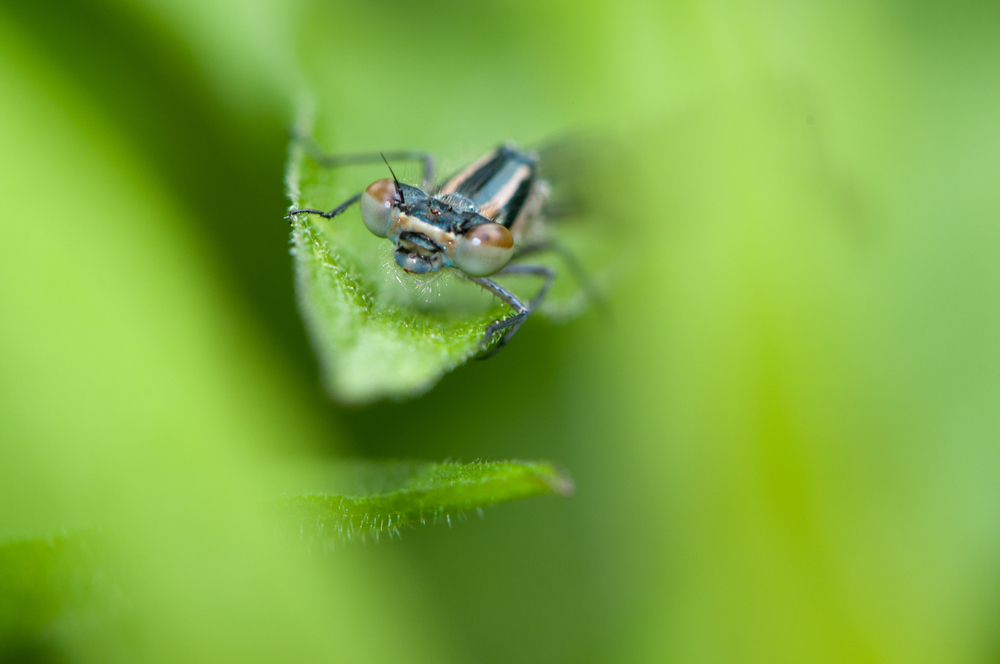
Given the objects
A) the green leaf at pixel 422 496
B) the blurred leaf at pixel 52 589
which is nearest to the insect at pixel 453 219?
the green leaf at pixel 422 496

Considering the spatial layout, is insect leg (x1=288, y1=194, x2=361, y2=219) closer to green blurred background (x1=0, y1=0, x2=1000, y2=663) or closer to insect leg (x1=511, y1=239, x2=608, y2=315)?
green blurred background (x1=0, y1=0, x2=1000, y2=663)

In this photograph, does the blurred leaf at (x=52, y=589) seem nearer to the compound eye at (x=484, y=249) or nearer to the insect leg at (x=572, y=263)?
the compound eye at (x=484, y=249)

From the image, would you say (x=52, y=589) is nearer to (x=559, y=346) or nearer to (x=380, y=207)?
(x=380, y=207)

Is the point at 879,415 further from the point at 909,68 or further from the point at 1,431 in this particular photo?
the point at 1,431

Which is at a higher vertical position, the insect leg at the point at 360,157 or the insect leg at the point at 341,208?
the insect leg at the point at 360,157

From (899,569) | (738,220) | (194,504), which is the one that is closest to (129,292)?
(194,504)

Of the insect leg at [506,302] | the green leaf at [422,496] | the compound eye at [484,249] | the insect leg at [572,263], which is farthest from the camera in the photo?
the insect leg at [572,263]

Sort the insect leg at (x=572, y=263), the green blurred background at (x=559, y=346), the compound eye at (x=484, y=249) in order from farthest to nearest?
the insect leg at (x=572, y=263)
the compound eye at (x=484, y=249)
the green blurred background at (x=559, y=346)
